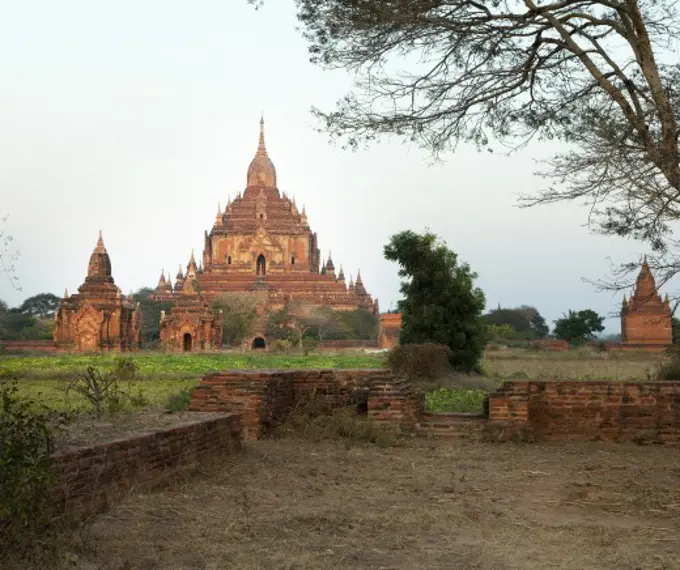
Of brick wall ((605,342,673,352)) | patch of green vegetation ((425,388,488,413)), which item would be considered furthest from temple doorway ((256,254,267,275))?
patch of green vegetation ((425,388,488,413))

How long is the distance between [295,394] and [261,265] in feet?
171

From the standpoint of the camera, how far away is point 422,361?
60.0ft

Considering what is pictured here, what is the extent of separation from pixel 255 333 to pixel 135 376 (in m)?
30.5

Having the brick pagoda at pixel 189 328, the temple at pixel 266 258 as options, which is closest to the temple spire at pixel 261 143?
the temple at pixel 266 258

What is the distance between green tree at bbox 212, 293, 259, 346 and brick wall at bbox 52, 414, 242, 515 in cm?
4635

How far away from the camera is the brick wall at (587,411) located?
8922mm

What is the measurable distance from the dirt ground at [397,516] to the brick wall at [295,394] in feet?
3.07

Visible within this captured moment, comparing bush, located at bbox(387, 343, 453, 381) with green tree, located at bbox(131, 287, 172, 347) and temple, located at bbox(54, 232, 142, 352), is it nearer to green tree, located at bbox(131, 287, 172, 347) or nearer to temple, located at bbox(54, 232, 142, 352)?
temple, located at bbox(54, 232, 142, 352)

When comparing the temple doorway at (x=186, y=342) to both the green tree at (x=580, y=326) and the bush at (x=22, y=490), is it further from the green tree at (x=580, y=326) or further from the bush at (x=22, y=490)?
the bush at (x=22, y=490)

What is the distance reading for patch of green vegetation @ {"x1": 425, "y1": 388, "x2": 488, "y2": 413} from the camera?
12.1 m

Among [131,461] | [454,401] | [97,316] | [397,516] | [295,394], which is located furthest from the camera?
[97,316]

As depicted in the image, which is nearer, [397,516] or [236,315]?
→ [397,516]

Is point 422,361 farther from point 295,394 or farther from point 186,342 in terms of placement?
point 186,342

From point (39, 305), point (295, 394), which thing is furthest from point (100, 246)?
point (295, 394)
